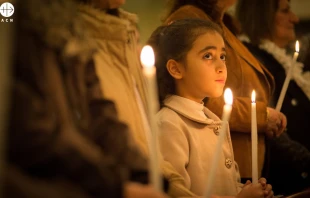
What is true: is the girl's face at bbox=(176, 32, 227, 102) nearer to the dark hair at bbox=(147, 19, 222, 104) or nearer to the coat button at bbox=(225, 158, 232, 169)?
the dark hair at bbox=(147, 19, 222, 104)

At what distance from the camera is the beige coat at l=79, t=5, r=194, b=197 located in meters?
0.91

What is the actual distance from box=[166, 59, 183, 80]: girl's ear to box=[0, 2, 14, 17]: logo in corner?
1.52ft

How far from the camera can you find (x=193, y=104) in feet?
3.93

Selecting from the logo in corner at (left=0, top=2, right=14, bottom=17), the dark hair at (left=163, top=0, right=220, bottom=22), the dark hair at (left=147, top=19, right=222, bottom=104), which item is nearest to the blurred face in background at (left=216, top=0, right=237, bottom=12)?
the dark hair at (left=163, top=0, right=220, bottom=22)

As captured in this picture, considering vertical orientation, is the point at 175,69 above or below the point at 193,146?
above

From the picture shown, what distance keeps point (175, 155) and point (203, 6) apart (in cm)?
48

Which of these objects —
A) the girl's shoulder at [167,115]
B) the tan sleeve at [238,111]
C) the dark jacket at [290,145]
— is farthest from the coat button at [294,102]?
the girl's shoulder at [167,115]

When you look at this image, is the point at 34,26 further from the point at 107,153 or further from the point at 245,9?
the point at 245,9

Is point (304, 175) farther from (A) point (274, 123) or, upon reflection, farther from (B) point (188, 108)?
(B) point (188, 108)

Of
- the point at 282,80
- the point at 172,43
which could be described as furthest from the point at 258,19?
the point at 172,43

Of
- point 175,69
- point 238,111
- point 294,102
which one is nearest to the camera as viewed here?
point 175,69

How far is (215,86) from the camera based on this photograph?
1.19 metres

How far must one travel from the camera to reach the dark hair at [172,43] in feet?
3.95

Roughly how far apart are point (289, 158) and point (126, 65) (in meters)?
0.77
